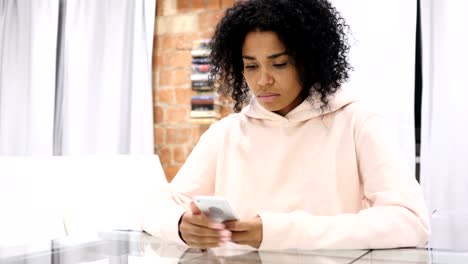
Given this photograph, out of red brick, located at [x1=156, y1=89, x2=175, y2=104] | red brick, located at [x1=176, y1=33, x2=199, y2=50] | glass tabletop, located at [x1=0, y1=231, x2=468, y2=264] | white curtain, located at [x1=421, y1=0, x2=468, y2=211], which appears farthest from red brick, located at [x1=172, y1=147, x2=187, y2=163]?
glass tabletop, located at [x1=0, y1=231, x2=468, y2=264]

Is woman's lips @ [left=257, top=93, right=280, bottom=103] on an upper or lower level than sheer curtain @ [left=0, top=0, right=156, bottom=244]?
lower

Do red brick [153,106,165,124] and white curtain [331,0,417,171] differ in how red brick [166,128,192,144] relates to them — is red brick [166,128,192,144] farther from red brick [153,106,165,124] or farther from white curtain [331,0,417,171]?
white curtain [331,0,417,171]

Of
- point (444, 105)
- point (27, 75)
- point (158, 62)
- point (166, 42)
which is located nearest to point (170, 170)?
point (158, 62)

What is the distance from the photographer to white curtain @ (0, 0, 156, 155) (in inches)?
181

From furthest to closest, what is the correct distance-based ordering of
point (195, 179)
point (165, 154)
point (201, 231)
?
1. point (165, 154)
2. point (195, 179)
3. point (201, 231)

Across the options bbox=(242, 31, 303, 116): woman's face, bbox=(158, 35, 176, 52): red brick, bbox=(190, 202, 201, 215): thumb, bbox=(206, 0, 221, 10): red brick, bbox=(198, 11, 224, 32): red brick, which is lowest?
bbox=(190, 202, 201, 215): thumb

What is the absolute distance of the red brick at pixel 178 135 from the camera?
15.0 ft

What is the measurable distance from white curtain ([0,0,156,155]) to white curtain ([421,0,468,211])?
2.01 meters

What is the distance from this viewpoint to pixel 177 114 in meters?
4.60

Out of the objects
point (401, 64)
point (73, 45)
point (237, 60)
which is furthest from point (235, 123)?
point (73, 45)

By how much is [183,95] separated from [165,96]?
160 millimetres

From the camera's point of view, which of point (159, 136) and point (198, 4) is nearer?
point (198, 4)

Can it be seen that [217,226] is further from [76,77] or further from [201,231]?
[76,77]

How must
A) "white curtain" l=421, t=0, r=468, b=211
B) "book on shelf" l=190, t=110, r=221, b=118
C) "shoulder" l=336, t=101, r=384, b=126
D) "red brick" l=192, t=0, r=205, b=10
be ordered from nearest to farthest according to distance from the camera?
"shoulder" l=336, t=101, r=384, b=126 < "white curtain" l=421, t=0, r=468, b=211 < "book on shelf" l=190, t=110, r=221, b=118 < "red brick" l=192, t=0, r=205, b=10
